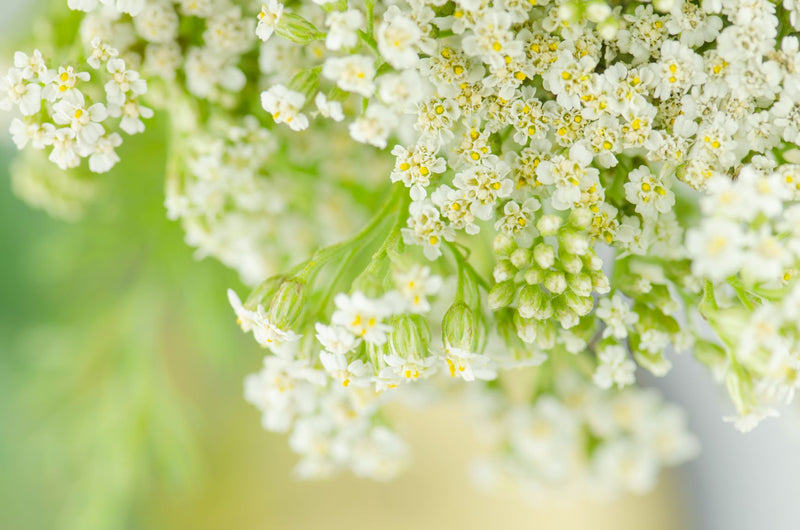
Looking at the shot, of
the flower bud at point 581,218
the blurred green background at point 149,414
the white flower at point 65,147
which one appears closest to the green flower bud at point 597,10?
the flower bud at point 581,218

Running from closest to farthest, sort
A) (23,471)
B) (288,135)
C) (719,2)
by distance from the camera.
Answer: (719,2) < (288,135) < (23,471)

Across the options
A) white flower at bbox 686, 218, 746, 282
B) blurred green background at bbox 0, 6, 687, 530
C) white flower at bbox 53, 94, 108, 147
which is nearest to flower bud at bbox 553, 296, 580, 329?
white flower at bbox 686, 218, 746, 282

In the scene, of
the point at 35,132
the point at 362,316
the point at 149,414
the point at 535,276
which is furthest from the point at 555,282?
the point at 149,414

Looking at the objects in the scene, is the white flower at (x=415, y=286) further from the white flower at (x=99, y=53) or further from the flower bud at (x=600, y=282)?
the white flower at (x=99, y=53)

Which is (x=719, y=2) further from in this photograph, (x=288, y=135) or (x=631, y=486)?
(x=631, y=486)

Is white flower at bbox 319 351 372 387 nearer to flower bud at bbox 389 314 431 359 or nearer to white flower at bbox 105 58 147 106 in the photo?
flower bud at bbox 389 314 431 359

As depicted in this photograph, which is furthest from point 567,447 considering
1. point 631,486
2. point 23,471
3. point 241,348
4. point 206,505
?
point 23,471
